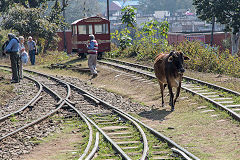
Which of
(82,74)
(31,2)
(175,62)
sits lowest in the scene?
(82,74)

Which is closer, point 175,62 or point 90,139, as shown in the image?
point 90,139

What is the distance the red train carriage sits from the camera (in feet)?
86.0

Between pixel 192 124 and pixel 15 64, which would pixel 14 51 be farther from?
pixel 192 124

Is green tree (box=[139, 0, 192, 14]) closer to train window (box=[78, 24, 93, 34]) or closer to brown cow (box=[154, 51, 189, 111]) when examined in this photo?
train window (box=[78, 24, 93, 34])

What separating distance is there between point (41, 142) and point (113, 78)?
10.5 metres

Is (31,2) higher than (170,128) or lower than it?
higher

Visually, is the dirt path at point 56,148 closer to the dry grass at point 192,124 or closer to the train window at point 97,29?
the dry grass at point 192,124

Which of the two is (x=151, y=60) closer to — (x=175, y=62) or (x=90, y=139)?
(x=175, y=62)

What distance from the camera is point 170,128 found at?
9.25 m

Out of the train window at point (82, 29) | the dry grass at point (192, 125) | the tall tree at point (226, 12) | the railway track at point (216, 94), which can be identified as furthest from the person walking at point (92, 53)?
the tall tree at point (226, 12)

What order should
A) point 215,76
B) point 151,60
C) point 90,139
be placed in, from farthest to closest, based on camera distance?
point 151,60 < point 215,76 < point 90,139

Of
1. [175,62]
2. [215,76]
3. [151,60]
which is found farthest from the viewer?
[151,60]

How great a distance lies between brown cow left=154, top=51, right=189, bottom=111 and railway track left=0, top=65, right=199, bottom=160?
1721 mm

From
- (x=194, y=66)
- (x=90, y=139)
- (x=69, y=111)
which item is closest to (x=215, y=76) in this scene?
(x=194, y=66)
